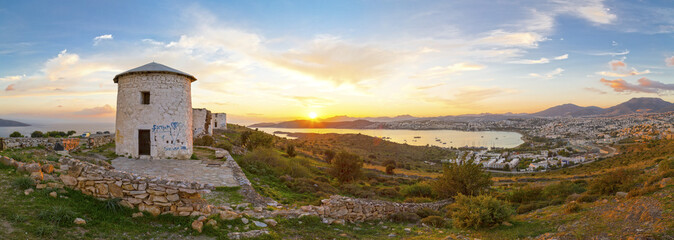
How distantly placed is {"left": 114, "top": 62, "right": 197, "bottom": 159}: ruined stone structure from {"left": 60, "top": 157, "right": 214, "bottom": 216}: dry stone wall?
26.9 ft

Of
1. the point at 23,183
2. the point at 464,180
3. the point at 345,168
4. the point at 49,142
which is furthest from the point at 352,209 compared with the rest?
the point at 49,142

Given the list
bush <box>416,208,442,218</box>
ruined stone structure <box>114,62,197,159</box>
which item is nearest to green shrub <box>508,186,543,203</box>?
bush <box>416,208,442,218</box>

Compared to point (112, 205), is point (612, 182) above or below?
below

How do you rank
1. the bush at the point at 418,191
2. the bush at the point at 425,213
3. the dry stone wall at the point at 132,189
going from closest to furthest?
the dry stone wall at the point at 132,189 < the bush at the point at 425,213 < the bush at the point at 418,191

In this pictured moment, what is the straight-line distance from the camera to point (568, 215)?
26.2 ft

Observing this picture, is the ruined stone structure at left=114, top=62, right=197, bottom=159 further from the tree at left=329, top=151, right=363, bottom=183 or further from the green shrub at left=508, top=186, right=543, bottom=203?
the green shrub at left=508, top=186, right=543, bottom=203

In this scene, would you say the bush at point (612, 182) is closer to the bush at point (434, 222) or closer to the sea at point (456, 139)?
the bush at point (434, 222)

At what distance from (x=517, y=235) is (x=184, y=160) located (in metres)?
12.9

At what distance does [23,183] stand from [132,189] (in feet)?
5.85

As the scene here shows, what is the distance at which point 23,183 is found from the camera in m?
5.33

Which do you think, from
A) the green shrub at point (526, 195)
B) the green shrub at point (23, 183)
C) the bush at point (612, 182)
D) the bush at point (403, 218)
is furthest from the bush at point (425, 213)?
the green shrub at point (23, 183)

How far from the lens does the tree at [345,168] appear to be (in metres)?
19.9

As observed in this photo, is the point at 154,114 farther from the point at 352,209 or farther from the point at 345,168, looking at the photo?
the point at 345,168

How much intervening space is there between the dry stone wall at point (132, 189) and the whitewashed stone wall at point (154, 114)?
8203 mm
